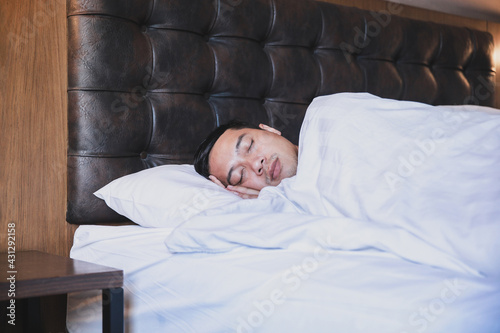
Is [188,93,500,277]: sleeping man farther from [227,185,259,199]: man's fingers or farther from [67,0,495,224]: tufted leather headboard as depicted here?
[67,0,495,224]: tufted leather headboard

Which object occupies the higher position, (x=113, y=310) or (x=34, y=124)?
(x=34, y=124)

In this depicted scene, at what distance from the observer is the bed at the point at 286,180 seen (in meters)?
0.73

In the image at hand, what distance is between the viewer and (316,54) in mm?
1874

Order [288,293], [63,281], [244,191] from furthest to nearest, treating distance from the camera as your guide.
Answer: [244,191] < [63,281] < [288,293]

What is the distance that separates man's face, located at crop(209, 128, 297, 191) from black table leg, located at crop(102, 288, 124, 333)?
0.56 m

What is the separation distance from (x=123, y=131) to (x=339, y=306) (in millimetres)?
942

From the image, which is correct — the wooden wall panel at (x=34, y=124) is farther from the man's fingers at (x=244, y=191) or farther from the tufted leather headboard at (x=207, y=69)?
the man's fingers at (x=244, y=191)

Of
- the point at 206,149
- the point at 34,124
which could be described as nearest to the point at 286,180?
the point at 206,149

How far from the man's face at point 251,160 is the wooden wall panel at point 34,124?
0.44 m

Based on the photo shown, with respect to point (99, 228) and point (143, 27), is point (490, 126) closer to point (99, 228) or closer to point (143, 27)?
point (99, 228)

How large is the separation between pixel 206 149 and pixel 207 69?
29 cm

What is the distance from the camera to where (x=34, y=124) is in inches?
55.6

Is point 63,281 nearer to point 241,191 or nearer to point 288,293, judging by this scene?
point 288,293

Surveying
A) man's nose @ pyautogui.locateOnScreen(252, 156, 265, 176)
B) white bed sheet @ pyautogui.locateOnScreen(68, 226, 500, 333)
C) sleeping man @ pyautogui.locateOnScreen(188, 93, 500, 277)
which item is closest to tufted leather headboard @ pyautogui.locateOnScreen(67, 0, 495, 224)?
man's nose @ pyautogui.locateOnScreen(252, 156, 265, 176)
